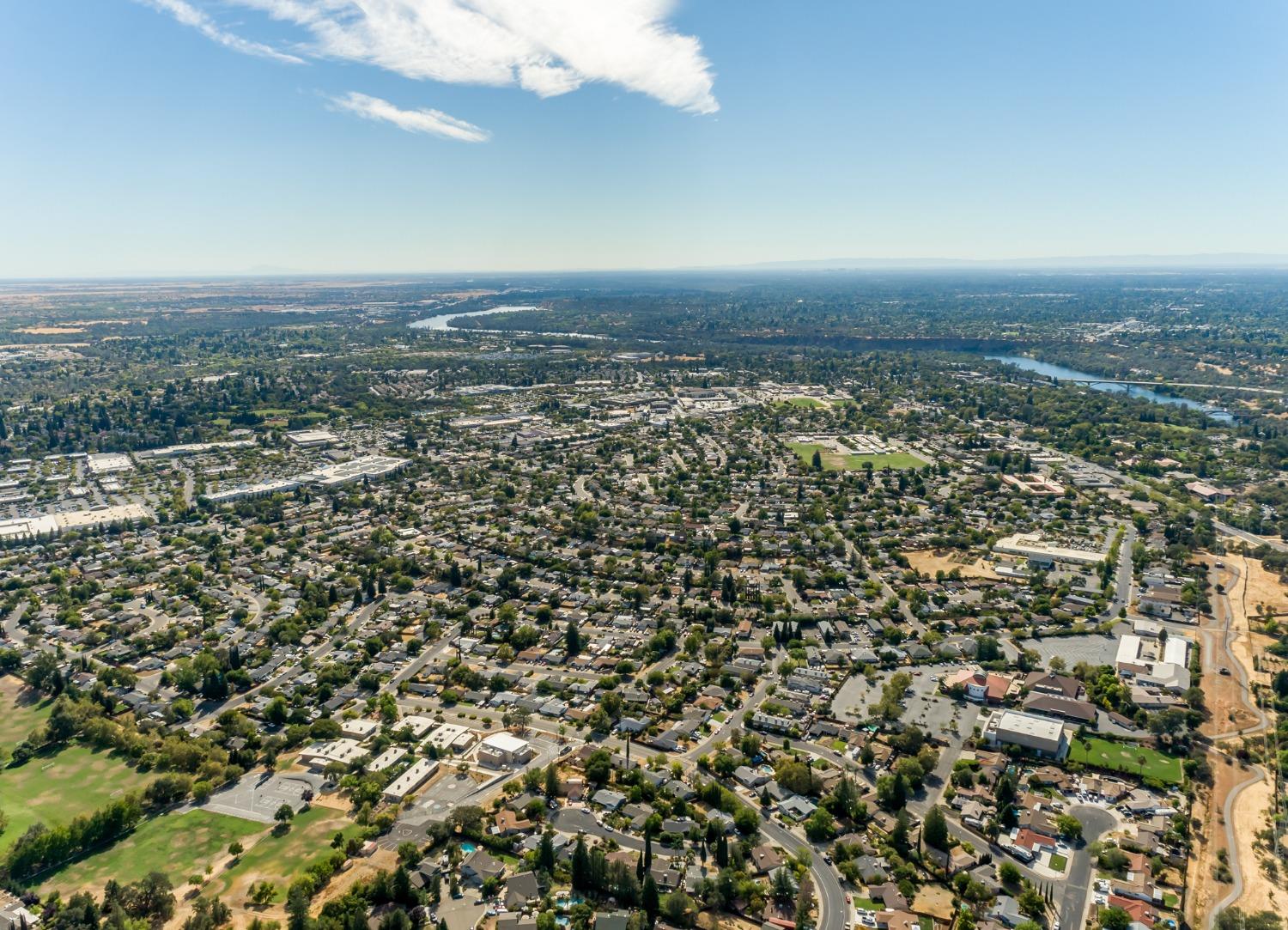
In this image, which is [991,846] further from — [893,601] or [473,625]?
[473,625]

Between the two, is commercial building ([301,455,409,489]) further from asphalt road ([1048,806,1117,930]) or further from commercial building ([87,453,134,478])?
asphalt road ([1048,806,1117,930])

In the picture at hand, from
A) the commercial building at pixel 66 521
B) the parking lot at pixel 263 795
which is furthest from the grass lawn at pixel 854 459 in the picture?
the commercial building at pixel 66 521

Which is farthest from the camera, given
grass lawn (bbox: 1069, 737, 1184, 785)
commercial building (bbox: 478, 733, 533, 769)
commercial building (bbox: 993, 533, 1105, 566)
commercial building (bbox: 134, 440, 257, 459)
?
commercial building (bbox: 134, 440, 257, 459)

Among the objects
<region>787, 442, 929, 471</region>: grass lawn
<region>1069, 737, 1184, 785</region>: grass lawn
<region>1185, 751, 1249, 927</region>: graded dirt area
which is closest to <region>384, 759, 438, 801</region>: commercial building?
<region>1069, 737, 1184, 785</region>: grass lawn

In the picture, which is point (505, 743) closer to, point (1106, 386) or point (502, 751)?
point (502, 751)

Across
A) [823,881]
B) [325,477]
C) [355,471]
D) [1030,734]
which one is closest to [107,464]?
[325,477]

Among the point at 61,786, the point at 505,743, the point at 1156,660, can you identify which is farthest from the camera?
the point at 1156,660
